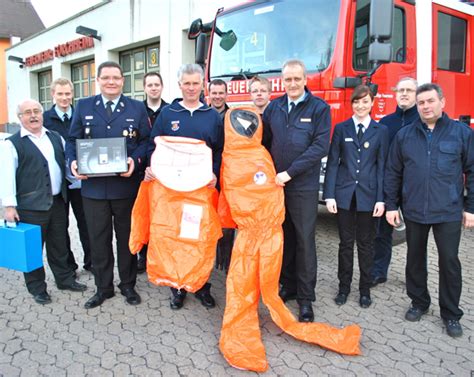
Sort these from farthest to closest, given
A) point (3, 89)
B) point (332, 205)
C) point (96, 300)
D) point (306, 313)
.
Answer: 1. point (3, 89)
2. point (96, 300)
3. point (332, 205)
4. point (306, 313)

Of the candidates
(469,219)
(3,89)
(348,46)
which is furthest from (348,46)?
(3,89)

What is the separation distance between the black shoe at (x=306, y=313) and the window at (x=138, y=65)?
10129 millimetres

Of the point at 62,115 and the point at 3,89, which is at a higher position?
the point at 3,89

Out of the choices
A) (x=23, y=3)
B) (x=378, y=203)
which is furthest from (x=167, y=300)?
(x=23, y=3)

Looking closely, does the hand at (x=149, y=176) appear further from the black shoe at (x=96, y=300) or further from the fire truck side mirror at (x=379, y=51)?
the fire truck side mirror at (x=379, y=51)

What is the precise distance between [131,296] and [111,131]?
1.33m

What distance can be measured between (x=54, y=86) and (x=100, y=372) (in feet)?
8.36

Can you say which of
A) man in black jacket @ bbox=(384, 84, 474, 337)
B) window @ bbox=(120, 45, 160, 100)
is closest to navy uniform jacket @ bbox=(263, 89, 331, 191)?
man in black jacket @ bbox=(384, 84, 474, 337)

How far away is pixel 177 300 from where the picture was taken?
3.29m

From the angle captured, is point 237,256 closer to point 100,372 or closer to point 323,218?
point 100,372

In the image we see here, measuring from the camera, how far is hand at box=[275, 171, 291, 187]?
2.72 metres

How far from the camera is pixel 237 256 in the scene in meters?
2.72

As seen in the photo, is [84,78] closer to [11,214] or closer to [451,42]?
[451,42]

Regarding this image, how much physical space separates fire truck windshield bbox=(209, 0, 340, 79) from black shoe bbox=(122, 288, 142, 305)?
277 centimetres
